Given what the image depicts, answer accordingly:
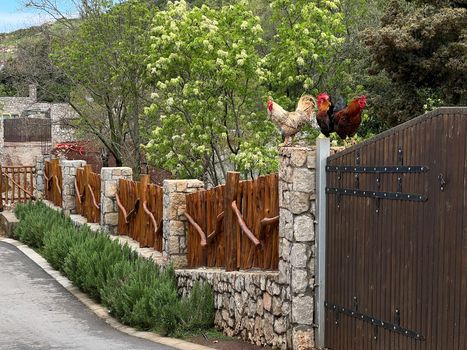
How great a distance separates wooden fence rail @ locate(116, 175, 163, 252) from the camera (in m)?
14.6

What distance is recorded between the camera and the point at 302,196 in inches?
350

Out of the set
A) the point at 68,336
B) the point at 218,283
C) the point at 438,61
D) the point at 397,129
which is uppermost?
the point at 438,61

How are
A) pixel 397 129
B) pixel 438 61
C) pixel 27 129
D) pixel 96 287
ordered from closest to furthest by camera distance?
pixel 397 129 < pixel 96 287 < pixel 438 61 < pixel 27 129

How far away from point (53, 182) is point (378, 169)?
1871cm

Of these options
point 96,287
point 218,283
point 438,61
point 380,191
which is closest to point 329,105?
point 380,191

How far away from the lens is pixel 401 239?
7.39 metres

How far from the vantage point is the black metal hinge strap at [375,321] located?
23.6ft

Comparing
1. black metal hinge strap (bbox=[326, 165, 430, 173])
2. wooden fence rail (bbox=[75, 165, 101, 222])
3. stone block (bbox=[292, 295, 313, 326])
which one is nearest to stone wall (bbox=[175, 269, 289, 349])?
stone block (bbox=[292, 295, 313, 326])

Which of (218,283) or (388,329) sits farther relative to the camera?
(218,283)

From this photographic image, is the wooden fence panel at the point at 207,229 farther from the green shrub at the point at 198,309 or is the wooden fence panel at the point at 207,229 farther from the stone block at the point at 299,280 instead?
the stone block at the point at 299,280

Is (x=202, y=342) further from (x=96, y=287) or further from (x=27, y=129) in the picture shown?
(x=27, y=129)

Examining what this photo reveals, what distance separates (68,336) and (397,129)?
6012mm

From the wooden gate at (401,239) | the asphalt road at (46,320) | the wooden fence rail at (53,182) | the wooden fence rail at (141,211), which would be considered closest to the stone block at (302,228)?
the wooden gate at (401,239)

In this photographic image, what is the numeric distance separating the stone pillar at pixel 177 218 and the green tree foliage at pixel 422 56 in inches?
358
